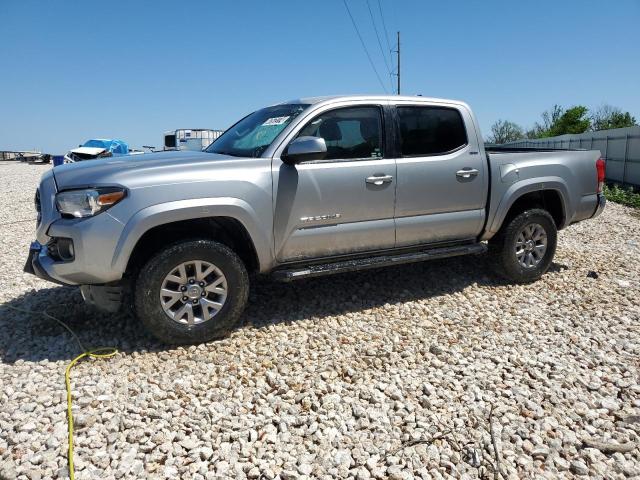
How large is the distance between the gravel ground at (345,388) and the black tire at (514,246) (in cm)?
22

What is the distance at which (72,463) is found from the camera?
2.49m

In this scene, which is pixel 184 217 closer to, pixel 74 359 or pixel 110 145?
pixel 74 359

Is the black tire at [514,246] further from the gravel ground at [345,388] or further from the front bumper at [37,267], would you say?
the front bumper at [37,267]

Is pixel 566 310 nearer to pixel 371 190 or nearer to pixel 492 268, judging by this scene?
pixel 492 268

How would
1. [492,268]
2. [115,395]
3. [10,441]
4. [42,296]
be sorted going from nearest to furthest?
1. [10,441]
2. [115,395]
3. [42,296]
4. [492,268]

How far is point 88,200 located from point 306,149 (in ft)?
5.36

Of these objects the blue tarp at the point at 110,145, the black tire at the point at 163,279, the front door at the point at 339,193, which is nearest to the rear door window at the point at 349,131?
the front door at the point at 339,193

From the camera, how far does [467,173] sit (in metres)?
4.73

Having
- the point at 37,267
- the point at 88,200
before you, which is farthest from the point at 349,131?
the point at 37,267

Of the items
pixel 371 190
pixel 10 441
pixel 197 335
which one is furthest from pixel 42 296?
pixel 371 190

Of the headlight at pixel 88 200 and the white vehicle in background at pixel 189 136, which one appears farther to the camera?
the white vehicle in background at pixel 189 136

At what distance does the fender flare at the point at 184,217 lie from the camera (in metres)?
3.39

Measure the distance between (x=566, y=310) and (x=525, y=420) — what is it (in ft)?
7.06

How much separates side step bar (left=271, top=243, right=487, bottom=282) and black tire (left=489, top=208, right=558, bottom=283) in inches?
12.9
